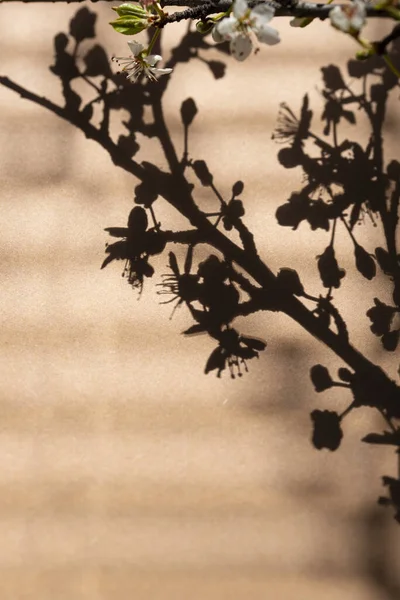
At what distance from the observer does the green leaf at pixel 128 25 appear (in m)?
0.87

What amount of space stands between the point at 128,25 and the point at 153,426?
62 cm

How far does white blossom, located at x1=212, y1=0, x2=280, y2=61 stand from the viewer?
78 centimetres

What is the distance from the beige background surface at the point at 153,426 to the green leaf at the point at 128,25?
256 millimetres

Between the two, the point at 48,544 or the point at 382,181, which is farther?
the point at 382,181

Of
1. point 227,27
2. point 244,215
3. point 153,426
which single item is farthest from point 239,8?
point 153,426

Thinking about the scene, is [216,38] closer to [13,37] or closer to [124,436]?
[13,37]

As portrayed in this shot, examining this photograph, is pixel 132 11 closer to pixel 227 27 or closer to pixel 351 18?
pixel 227 27

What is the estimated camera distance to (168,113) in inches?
44.5

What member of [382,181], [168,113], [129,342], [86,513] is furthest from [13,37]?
[86,513]

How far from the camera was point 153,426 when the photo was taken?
39.4 inches

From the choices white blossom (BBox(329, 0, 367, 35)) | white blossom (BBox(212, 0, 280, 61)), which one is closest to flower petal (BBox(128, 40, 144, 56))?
white blossom (BBox(212, 0, 280, 61))

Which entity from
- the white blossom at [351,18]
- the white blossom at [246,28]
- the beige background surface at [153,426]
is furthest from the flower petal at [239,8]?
the beige background surface at [153,426]

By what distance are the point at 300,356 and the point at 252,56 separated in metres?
0.57

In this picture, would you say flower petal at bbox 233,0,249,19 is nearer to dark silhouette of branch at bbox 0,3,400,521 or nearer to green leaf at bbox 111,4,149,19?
green leaf at bbox 111,4,149,19
